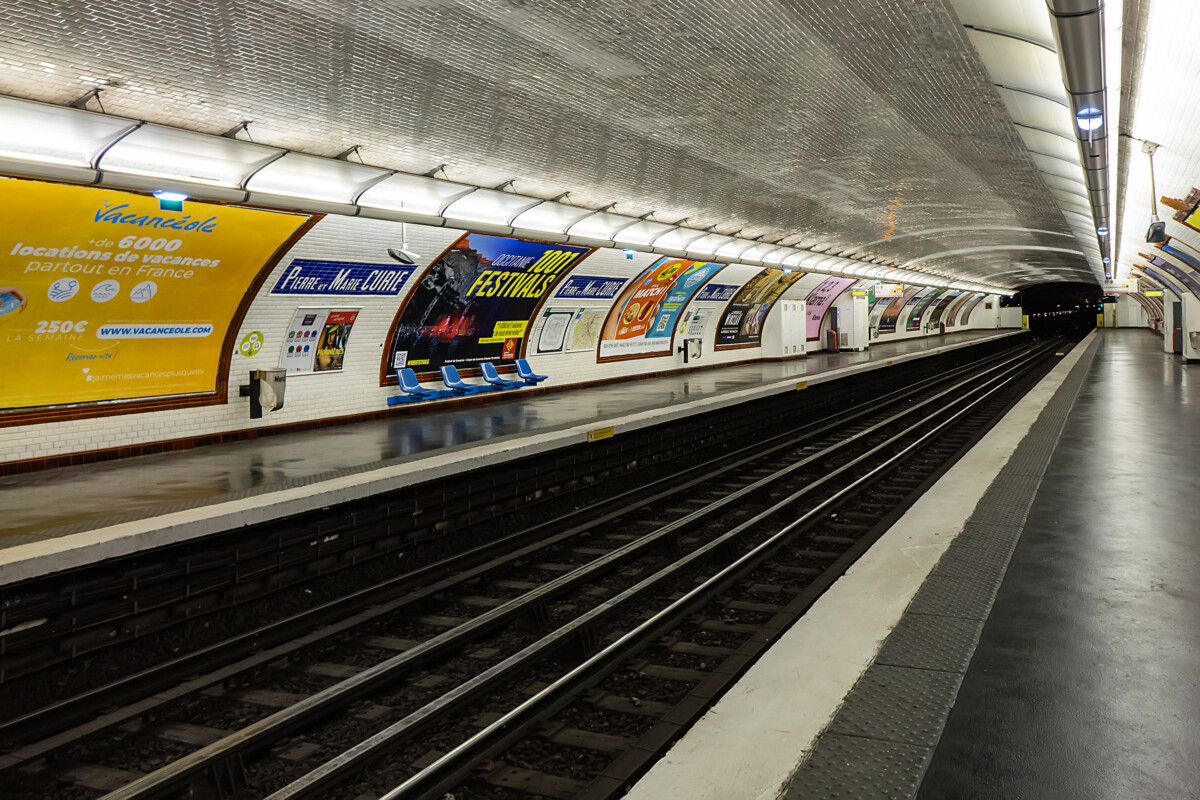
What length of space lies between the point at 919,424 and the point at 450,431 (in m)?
9.50

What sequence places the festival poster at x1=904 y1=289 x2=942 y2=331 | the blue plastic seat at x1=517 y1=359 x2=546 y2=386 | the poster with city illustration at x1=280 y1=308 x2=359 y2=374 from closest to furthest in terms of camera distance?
the poster with city illustration at x1=280 y1=308 x2=359 y2=374 < the blue plastic seat at x1=517 y1=359 x2=546 y2=386 < the festival poster at x1=904 y1=289 x2=942 y2=331

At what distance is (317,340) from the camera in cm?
1048

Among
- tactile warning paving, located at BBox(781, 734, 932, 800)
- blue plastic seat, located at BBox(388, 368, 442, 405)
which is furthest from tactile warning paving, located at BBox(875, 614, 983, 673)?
blue plastic seat, located at BBox(388, 368, 442, 405)

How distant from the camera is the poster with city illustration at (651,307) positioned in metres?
16.5

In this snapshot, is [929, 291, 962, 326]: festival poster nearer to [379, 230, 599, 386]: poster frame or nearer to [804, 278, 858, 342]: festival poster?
[804, 278, 858, 342]: festival poster

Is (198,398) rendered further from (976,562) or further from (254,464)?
(976,562)

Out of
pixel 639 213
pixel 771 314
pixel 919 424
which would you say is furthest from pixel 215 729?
pixel 771 314

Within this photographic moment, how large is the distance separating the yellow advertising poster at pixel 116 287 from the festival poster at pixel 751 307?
14037 millimetres

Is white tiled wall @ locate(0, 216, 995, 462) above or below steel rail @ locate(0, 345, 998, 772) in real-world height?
above

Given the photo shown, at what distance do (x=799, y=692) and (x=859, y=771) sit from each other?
1.99ft

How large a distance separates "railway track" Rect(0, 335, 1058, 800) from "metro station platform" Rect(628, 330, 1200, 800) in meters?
1.03

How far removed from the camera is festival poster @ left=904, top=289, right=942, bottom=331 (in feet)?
128

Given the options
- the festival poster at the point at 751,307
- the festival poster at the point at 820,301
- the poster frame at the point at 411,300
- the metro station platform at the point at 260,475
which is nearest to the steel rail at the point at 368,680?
the metro station platform at the point at 260,475

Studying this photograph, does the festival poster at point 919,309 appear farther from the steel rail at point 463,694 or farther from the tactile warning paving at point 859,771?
the tactile warning paving at point 859,771
